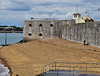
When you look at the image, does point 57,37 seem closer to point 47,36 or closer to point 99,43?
point 47,36

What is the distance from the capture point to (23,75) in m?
17.6

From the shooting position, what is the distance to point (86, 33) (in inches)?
1356

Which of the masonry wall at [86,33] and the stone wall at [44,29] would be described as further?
the stone wall at [44,29]

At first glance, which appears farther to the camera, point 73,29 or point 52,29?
point 52,29

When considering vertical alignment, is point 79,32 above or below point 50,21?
below

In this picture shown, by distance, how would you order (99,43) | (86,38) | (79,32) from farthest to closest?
1. (79,32)
2. (86,38)
3. (99,43)

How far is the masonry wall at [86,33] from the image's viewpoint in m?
29.8

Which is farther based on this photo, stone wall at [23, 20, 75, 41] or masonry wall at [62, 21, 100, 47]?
stone wall at [23, 20, 75, 41]

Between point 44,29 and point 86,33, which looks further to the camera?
point 44,29

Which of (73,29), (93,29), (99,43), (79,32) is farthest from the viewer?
(73,29)

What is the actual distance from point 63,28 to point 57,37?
3566 mm

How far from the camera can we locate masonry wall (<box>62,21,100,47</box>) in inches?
1173

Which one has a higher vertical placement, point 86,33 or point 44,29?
point 44,29

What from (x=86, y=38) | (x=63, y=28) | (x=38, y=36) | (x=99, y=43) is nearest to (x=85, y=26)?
(x=86, y=38)
